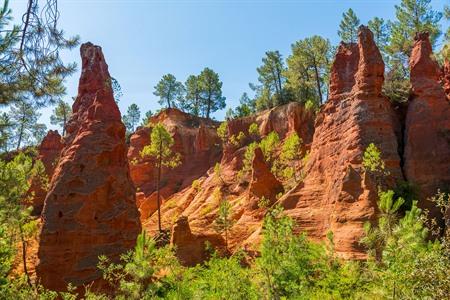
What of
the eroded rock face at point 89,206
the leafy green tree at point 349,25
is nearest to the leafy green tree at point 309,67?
the leafy green tree at point 349,25

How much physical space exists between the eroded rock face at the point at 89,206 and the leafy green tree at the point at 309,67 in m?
36.6

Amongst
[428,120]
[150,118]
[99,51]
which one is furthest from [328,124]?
[150,118]

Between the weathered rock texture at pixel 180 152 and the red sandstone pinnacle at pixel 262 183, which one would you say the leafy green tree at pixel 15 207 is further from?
the red sandstone pinnacle at pixel 262 183

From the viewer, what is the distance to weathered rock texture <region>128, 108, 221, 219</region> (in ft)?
202

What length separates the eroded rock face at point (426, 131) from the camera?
2884 cm

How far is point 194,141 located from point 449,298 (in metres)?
60.7

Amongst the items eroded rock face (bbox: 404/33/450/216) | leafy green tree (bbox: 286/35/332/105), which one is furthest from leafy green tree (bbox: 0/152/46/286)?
leafy green tree (bbox: 286/35/332/105)

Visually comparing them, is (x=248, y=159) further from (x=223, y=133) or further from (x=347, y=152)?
(x=347, y=152)

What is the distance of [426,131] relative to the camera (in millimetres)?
30891

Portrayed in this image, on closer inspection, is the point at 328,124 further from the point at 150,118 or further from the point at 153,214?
the point at 150,118

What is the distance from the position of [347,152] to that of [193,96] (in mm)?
49532

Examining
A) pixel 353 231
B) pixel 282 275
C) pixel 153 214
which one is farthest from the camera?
pixel 153 214

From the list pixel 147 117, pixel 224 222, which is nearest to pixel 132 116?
pixel 147 117

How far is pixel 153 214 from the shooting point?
5156 centimetres
